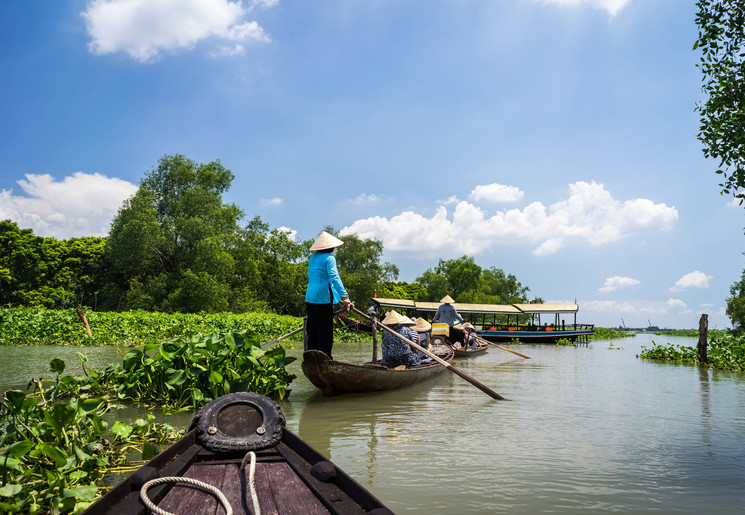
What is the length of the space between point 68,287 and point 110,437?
125 ft

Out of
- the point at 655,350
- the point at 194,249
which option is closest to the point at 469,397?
the point at 655,350

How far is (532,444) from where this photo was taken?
5.12 m

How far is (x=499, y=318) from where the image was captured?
6738 cm

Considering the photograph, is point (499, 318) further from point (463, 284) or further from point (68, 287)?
point (68, 287)

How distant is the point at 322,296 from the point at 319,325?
439 millimetres

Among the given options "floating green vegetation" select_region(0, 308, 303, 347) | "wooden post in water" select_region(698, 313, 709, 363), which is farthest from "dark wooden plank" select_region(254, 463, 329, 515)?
"wooden post in water" select_region(698, 313, 709, 363)

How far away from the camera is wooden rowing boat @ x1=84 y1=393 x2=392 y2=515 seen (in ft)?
6.68

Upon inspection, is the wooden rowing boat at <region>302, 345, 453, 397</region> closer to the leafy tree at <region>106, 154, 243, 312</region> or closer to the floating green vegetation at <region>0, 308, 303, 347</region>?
the floating green vegetation at <region>0, 308, 303, 347</region>

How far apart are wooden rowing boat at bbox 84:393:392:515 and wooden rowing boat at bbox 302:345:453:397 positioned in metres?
3.16

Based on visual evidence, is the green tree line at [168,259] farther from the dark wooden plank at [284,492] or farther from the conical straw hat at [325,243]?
the dark wooden plank at [284,492]

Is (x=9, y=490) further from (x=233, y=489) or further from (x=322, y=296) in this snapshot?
(x=322, y=296)

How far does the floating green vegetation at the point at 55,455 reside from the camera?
284cm

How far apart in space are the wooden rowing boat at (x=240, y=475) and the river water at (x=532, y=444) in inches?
40.6

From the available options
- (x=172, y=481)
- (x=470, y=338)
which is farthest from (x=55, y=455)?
(x=470, y=338)
